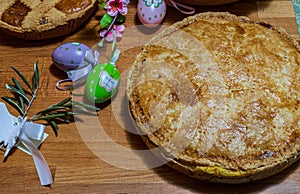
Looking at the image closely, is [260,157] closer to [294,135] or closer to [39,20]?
[294,135]

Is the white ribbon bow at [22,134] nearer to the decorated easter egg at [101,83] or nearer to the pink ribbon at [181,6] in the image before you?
the decorated easter egg at [101,83]

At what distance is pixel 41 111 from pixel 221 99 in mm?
652

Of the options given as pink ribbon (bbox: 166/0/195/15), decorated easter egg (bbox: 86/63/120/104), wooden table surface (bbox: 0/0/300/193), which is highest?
pink ribbon (bbox: 166/0/195/15)

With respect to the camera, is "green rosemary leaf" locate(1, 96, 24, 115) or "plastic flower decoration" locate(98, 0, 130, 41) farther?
"plastic flower decoration" locate(98, 0, 130, 41)

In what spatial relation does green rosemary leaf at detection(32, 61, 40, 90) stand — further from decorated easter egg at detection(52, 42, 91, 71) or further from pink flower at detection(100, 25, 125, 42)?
pink flower at detection(100, 25, 125, 42)

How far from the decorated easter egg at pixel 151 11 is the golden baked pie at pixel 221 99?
0.17 m

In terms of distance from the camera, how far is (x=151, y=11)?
1.69m

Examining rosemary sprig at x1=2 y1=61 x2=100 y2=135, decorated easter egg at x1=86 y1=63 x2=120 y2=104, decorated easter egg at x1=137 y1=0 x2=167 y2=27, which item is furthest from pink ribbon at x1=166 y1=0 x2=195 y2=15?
rosemary sprig at x1=2 y1=61 x2=100 y2=135

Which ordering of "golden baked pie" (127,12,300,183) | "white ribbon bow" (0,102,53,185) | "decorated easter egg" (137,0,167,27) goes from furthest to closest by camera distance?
"decorated easter egg" (137,0,167,27) → "white ribbon bow" (0,102,53,185) → "golden baked pie" (127,12,300,183)

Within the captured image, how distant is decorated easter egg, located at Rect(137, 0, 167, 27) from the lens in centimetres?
168

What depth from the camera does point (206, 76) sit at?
142 cm

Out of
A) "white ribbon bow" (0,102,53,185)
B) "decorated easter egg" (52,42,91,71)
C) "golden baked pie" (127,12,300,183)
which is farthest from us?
"decorated easter egg" (52,42,91,71)

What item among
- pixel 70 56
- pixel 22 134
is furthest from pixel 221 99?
pixel 22 134

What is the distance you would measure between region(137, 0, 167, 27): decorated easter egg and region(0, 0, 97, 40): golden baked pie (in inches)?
8.4
